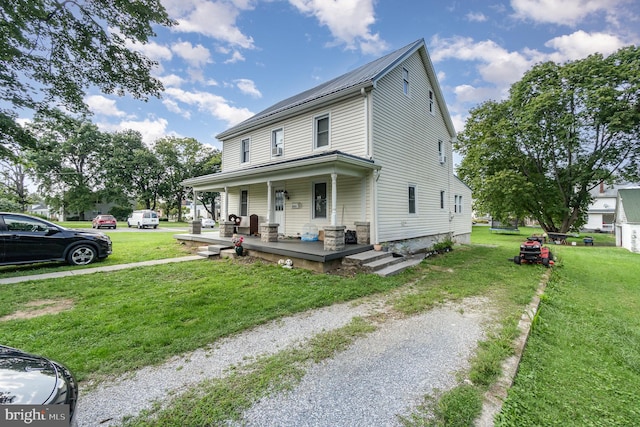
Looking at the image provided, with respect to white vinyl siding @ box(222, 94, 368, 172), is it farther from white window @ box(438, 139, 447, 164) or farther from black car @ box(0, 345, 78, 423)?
black car @ box(0, 345, 78, 423)

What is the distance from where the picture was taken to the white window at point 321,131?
33.0 ft

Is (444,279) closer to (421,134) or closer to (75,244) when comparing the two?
(421,134)

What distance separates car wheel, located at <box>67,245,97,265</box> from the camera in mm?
7839

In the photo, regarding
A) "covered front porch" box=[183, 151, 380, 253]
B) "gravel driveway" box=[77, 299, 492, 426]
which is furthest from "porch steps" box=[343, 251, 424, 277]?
"gravel driveway" box=[77, 299, 492, 426]

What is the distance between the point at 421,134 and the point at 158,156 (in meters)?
39.1

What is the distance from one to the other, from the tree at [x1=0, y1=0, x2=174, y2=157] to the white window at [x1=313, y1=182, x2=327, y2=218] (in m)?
6.26

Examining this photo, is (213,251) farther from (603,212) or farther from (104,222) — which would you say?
(603,212)

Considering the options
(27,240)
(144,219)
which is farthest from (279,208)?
(144,219)

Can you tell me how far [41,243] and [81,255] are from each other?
106cm

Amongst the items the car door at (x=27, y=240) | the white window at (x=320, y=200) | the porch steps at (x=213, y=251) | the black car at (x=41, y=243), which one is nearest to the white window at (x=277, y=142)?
the white window at (x=320, y=200)

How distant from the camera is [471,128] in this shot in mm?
24188

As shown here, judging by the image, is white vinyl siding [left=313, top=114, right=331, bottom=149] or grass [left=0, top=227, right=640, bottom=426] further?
white vinyl siding [left=313, top=114, right=331, bottom=149]

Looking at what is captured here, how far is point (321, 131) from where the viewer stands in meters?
10.2
